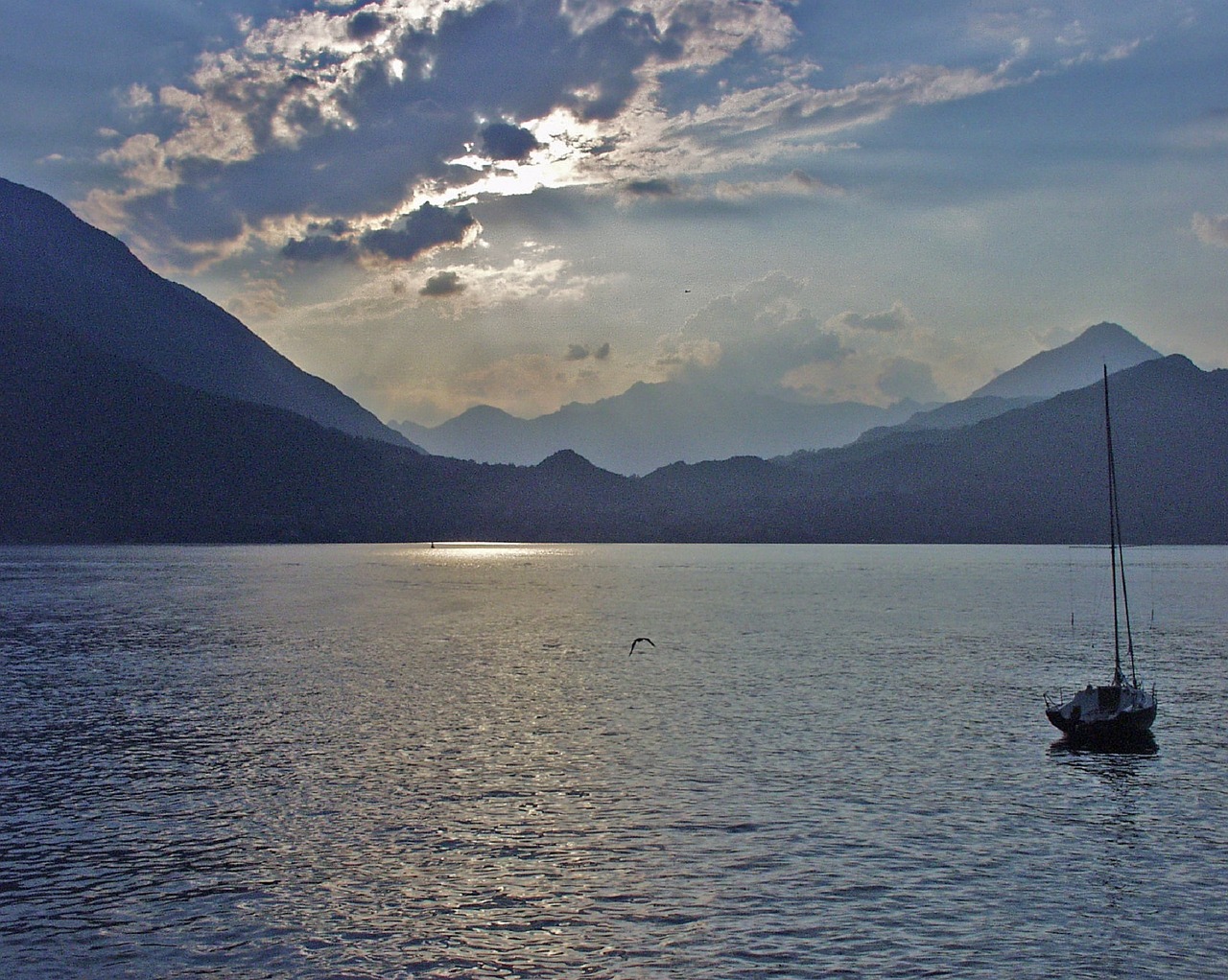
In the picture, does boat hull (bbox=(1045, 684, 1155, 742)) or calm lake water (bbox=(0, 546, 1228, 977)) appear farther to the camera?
boat hull (bbox=(1045, 684, 1155, 742))

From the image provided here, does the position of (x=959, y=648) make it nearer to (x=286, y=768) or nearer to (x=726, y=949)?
(x=286, y=768)

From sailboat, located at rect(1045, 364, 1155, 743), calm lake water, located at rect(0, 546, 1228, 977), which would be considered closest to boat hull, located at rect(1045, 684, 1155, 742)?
sailboat, located at rect(1045, 364, 1155, 743)

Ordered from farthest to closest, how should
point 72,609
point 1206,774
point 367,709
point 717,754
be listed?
point 72,609 → point 367,709 → point 717,754 → point 1206,774

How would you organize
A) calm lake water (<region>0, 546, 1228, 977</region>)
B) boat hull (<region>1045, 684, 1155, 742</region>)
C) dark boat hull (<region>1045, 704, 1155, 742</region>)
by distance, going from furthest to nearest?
boat hull (<region>1045, 684, 1155, 742</region>), dark boat hull (<region>1045, 704, 1155, 742</region>), calm lake water (<region>0, 546, 1228, 977</region>)

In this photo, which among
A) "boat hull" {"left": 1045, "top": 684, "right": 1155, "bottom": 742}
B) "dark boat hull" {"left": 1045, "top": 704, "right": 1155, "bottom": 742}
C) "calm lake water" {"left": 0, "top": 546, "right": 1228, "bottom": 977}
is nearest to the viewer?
"calm lake water" {"left": 0, "top": 546, "right": 1228, "bottom": 977}

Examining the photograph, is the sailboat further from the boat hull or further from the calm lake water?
the calm lake water

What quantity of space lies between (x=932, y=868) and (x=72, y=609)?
140m

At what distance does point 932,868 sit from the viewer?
34.5 meters

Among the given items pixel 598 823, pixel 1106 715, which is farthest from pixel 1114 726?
pixel 598 823

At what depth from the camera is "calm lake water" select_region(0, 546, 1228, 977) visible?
28172mm

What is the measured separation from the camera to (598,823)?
39875 millimetres

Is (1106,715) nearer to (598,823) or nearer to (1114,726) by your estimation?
→ (1114,726)

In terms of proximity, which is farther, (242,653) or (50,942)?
(242,653)

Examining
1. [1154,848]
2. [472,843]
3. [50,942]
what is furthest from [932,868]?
[50,942]
